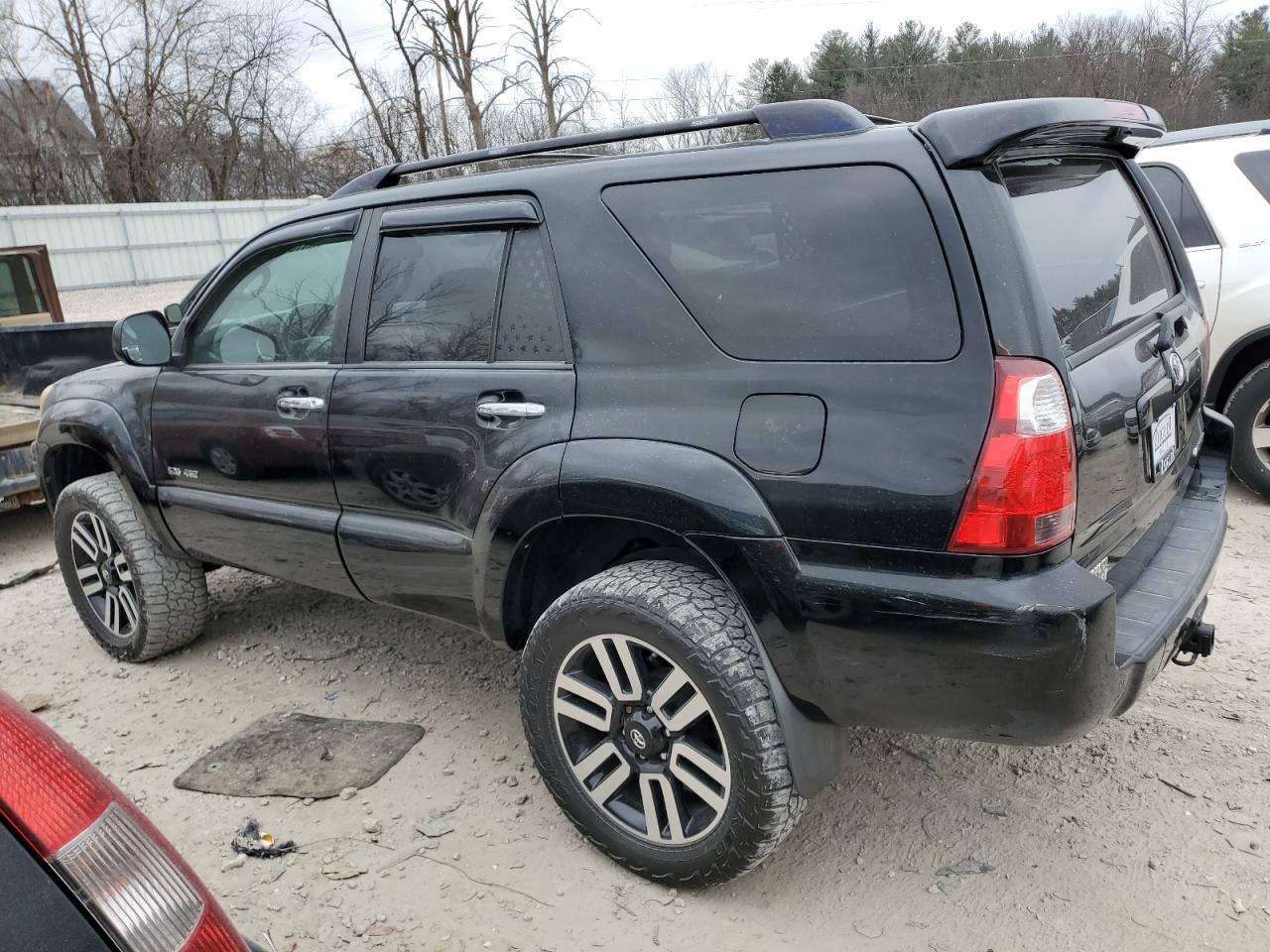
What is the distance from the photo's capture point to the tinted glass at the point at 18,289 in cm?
823

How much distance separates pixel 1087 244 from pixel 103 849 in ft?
8.23

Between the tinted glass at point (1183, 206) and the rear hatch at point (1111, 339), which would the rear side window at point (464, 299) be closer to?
the rear hatch at point (1111, 339)

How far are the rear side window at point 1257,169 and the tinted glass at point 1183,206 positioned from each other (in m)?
0.29

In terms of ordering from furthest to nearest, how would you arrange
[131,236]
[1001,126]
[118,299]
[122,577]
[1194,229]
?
[131,236] < [118,299] < [1194,229] < [122,577] < [1001,126]

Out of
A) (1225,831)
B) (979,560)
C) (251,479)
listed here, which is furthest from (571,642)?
(1225,831)

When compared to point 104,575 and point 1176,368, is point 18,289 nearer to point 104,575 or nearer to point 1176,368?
point 104,575

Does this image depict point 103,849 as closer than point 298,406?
Yes

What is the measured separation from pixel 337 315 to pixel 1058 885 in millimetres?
2713

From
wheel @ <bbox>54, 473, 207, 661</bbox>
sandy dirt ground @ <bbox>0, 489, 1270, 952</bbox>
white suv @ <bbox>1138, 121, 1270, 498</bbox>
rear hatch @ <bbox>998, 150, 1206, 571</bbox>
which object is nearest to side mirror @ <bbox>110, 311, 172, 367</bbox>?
wheel @ <bbox>54, 473, 207, 661</bbox>

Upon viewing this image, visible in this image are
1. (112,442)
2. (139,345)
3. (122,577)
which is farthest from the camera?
(122,577)

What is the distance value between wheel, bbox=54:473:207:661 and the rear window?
351 centimetres

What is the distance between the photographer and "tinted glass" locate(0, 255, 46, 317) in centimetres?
823

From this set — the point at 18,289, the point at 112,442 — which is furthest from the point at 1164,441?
the point at 18,289

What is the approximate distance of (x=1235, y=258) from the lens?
17.2 feet
